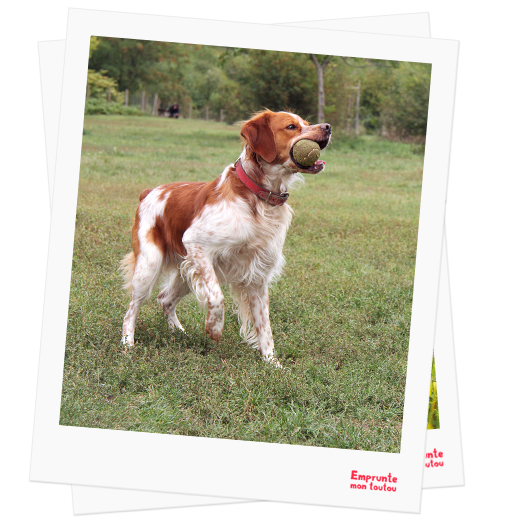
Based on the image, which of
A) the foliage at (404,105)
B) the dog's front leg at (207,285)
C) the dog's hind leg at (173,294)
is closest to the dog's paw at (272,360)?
the dog's front leg at (207,285)

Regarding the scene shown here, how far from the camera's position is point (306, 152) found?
4719mm

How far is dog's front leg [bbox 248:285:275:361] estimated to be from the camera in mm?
5238

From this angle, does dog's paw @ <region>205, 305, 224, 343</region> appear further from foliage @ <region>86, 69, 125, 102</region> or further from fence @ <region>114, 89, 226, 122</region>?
fence @ <region>114, 89, 226, 122</region>

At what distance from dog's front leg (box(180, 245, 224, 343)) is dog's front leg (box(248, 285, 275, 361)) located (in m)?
0.43

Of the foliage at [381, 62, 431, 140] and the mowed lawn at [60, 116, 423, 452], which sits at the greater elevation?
the foliage at [381, 62, 431, 140]

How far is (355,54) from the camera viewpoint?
13.5ft

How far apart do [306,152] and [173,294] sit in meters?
1.89

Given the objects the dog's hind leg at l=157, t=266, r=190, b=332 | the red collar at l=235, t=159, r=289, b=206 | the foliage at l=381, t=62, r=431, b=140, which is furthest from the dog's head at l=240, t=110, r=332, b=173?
the foliage at l=381, t=62, r=431, b=140

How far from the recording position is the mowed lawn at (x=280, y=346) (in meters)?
4.25

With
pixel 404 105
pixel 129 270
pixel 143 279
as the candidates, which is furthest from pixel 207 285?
pixel 404 105

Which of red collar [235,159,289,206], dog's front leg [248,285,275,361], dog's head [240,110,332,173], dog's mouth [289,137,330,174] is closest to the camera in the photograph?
dog's mouth [289,137,330,174]
